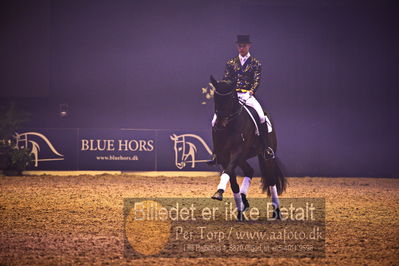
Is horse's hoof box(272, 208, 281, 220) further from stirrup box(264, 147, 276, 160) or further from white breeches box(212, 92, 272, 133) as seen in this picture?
white breeches box(212, 92, 272, 133)

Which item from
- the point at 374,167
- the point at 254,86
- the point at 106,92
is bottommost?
the point at 374,167

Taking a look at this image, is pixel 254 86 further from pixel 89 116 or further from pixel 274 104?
pixel 89 116

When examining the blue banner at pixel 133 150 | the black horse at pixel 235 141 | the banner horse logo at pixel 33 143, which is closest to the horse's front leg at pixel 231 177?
the black horse at pixel 235 141

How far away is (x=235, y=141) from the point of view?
7.33m

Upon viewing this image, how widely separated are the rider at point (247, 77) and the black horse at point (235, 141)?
0.21 metres

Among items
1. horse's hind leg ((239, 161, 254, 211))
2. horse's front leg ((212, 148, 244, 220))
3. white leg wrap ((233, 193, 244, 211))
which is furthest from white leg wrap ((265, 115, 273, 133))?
white leg wrap ((233, 193, 244, 211))

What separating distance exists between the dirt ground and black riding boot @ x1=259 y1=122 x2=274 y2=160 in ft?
3.94

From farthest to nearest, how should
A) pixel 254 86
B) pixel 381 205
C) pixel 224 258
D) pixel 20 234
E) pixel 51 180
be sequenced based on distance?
pixel 51 180
pixel 381 205
pixel 254 86
pixel 20 234
pixel 224 258

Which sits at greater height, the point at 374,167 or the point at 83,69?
the point at 83,69

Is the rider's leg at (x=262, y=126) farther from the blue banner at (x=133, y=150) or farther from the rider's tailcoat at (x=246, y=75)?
the blue banner at (x=133, y=150)

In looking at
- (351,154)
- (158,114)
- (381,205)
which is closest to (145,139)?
(158,114)

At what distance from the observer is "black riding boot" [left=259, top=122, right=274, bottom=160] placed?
7.86 metres

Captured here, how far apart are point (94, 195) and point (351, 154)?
7609 millimetres

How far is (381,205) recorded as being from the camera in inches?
367
